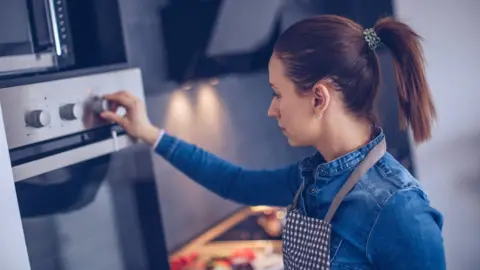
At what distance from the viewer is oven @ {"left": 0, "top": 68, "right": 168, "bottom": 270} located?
81 centimetres

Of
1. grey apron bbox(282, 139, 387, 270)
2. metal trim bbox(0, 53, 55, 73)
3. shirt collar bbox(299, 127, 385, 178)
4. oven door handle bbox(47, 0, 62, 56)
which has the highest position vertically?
oven door handle bbox(47, 0, 62, 56)

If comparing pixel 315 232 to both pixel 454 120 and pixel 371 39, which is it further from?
pixel 454 120

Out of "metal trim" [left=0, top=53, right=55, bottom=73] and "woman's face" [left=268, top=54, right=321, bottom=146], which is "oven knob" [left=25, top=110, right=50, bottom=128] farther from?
"woman's face" [left=268, top=54, right=321, bottom=146]

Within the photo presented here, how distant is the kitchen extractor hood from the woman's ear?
48 centimetres

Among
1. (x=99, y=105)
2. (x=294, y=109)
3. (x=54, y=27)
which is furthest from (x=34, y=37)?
(x=294, y=109)

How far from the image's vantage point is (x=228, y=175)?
1.23m

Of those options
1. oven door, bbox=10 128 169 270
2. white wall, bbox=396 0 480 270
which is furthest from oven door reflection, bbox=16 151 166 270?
white wall, bbox=396 0 480 270

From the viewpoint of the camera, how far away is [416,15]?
1425 millimetres

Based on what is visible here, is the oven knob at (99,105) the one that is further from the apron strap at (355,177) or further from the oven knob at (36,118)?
the apron strap at (355,177)

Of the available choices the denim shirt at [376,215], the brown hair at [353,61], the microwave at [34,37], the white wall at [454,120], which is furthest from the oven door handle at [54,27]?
the white wall at [454,120]

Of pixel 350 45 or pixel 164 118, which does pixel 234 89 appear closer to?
pixel 164 118

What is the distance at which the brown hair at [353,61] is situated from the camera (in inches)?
35.9

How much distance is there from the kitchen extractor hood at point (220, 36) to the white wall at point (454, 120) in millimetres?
334

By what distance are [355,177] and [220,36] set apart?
0.63 metres
